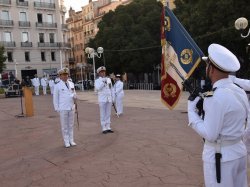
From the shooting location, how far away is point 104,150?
8180 mm

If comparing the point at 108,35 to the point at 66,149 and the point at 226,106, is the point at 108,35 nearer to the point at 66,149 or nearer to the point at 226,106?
the point at 66,149

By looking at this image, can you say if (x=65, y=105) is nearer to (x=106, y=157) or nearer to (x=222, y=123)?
(x=106, y=157)

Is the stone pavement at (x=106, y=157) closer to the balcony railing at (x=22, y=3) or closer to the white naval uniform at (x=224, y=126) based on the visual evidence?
the white naval uniform at (x=224, y=126)

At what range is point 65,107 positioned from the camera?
8812 millimetres

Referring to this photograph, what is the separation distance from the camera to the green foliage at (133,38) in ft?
125

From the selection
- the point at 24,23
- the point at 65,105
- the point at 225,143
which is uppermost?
the point at 24,23

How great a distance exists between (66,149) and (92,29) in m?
77.8

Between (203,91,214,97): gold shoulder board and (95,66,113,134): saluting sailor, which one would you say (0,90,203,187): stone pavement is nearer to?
(95,66,113,134): saluting sailor

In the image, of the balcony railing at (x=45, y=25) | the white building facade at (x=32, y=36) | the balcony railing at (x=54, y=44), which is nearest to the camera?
the white building facade at (x=32, y=36)

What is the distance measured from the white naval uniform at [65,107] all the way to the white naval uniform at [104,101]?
162cm

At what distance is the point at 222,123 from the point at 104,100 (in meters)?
7.63

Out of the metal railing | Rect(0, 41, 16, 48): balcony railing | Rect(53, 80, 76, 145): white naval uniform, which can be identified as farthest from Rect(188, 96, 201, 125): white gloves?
Rect(0, 41, 16, 48): balcony railing

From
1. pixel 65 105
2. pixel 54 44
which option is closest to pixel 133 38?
pixel 54 44

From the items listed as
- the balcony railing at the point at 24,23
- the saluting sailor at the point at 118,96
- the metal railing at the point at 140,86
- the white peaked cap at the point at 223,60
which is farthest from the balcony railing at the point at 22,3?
the white peaked cap at the point at 223,60
